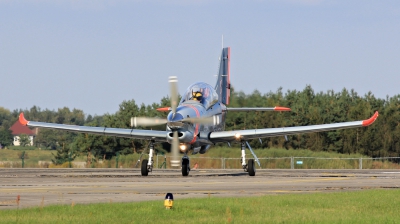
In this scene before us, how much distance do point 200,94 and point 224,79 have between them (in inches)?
406

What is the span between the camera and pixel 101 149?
8988 centimetres

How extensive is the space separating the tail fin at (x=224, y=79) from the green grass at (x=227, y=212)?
1054 inches

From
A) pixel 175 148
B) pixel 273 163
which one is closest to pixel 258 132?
pixel 175 148

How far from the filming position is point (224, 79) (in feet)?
149

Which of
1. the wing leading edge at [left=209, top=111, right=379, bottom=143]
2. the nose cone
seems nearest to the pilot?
the wing leading edge at [left=209, top=111, right=379, bottom=143]

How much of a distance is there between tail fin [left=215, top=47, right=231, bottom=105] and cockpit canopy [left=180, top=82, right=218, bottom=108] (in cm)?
822

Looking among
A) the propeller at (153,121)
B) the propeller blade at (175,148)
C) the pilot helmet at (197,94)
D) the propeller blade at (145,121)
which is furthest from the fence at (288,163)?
the propeller blade at (175,148)

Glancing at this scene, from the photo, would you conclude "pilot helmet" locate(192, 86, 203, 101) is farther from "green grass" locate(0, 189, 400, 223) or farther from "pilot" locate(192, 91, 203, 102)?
"green grass" locate(0, 189, 400, 223)

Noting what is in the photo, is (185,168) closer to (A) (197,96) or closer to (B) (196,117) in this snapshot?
(B) (196,117)

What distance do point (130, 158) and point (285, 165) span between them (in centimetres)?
1302

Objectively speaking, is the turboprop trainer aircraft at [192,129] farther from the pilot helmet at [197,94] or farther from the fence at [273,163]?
the fence at [273,163]

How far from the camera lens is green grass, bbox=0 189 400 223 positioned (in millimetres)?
13812

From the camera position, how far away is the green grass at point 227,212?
1381 centimetres

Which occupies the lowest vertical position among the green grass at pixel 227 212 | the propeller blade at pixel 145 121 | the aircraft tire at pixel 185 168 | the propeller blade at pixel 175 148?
the green grass at pixel 227 212
